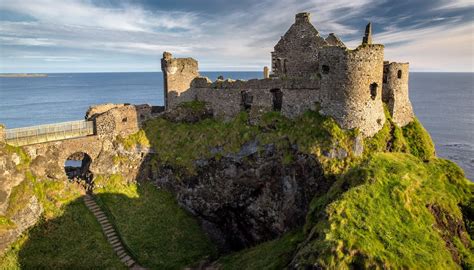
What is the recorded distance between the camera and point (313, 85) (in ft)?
99.3

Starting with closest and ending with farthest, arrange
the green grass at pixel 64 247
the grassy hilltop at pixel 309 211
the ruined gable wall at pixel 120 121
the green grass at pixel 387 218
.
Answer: the green grass at pixel 387 218 → the grassy hilltop at pixel 309 211 → the green grass at pixel 64 247 → the ruined gable wall at pixel 120 121

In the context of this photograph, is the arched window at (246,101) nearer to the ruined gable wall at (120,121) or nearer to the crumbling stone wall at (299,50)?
the crumbling stone wall at (299,50)

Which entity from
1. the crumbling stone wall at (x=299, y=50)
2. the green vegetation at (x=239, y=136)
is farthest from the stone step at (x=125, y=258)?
the crumbling stone wall at (x=299, y=50)

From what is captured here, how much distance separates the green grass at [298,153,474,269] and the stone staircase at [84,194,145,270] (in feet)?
47.7

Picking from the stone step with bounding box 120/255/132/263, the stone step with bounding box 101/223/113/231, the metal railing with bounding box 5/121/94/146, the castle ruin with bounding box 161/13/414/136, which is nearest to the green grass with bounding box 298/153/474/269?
the castle ruin with bounding box 161/13/414/136

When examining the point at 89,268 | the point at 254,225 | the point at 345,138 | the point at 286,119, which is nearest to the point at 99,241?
the point at 89,268

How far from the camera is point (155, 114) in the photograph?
38.2m

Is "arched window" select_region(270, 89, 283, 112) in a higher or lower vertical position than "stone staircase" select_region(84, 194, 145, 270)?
higher

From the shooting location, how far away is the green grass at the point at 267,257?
20.6m

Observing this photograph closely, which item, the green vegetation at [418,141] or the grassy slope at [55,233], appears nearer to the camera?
the grassy slope at [55,233]

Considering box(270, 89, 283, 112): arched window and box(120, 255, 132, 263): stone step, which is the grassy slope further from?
box(270, 89, 283, 112): arched window

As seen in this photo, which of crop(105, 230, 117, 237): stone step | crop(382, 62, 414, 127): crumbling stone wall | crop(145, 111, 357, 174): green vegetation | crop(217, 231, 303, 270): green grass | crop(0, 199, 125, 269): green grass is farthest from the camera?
crop(382, 62, 414, 127): crumbling stone wall

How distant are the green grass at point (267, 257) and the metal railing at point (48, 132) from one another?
17.5m

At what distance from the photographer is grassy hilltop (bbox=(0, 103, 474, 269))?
17.4 m
